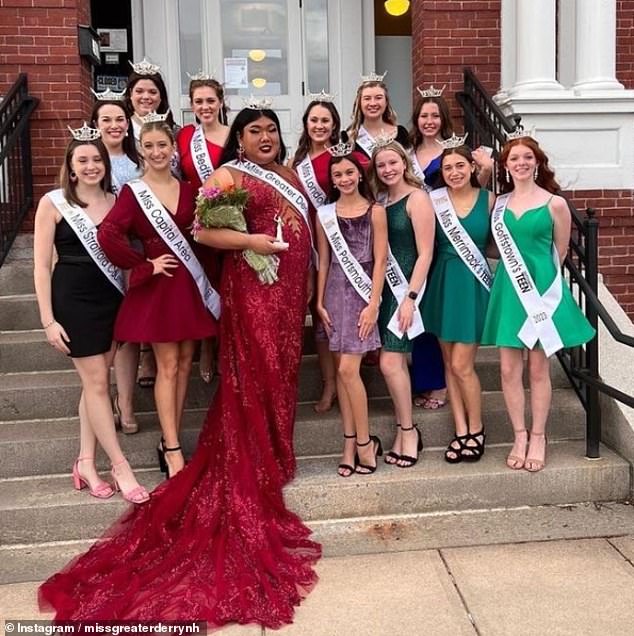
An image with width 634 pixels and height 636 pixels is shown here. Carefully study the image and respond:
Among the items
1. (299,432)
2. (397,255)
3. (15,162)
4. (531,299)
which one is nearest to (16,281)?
(15,162)

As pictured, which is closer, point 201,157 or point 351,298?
point 351,298

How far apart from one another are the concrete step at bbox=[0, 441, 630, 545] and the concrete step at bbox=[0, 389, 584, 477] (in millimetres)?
106

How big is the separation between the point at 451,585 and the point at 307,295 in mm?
1645

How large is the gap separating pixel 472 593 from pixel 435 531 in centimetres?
62

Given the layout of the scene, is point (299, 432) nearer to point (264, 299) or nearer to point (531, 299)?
point (264, 299)

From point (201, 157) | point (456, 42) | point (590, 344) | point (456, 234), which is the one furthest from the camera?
point (456, 42)

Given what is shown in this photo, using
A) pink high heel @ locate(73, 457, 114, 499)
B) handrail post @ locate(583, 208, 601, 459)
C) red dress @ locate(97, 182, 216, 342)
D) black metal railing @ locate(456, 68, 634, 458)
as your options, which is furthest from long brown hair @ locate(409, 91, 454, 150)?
pink high heel @ locate(73, 457, 114, 499)

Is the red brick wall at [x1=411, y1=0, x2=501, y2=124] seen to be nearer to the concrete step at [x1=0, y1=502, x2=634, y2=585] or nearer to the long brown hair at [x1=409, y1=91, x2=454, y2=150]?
the long brown hair at [x1=409, y1=91, x2=454, y2=150]

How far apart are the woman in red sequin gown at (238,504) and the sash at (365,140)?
2.63 ft

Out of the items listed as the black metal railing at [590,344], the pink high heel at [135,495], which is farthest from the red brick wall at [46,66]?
the black metal railing at [590,344]

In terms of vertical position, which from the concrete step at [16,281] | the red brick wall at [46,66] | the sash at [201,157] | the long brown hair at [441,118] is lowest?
the concrete step at [16,281]

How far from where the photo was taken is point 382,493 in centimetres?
402

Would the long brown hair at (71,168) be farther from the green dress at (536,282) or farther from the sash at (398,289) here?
the green dress at (536,282)

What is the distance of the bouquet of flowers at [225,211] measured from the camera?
3652mm
